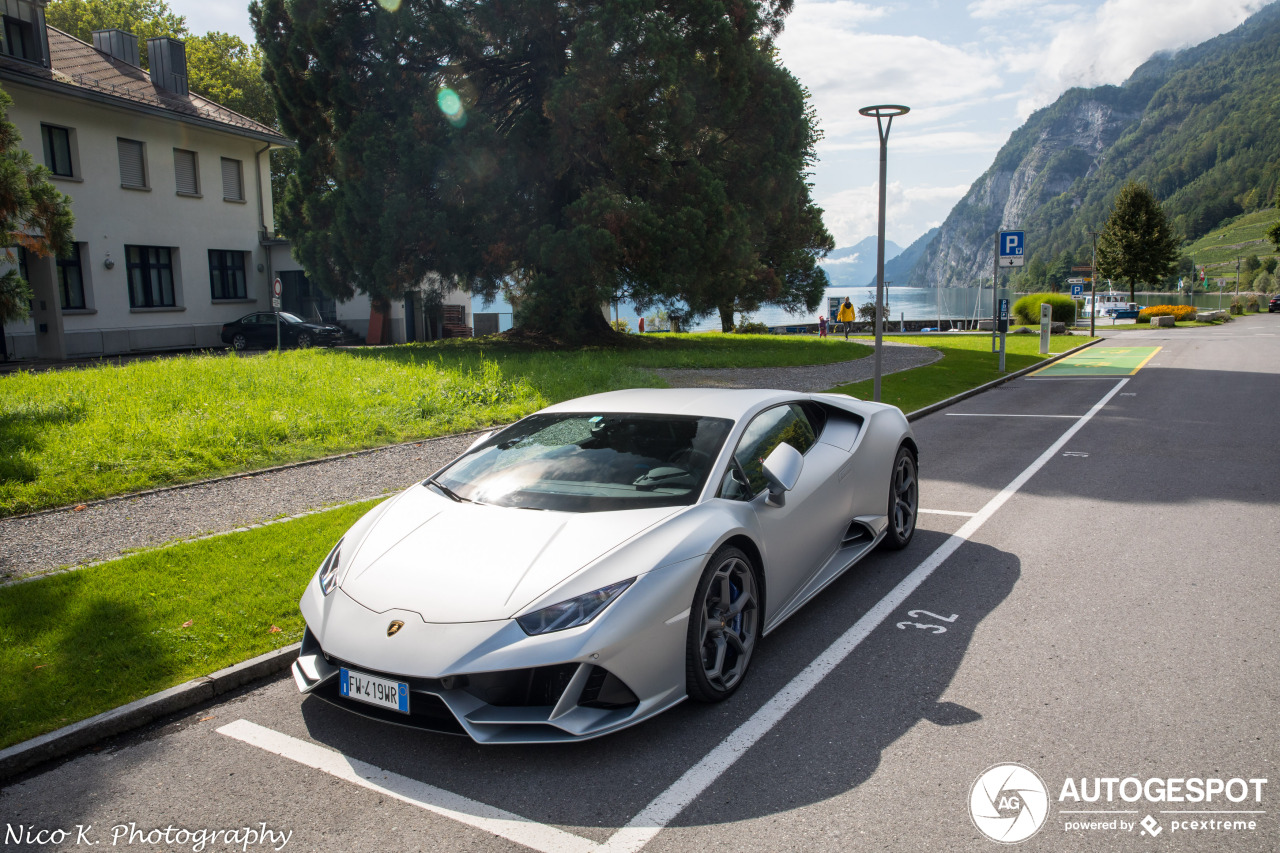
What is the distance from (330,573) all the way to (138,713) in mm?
999

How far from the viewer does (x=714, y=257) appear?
22859 millimetres

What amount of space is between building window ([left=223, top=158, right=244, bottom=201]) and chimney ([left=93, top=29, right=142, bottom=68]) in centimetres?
554

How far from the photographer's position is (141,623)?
464 centimetres

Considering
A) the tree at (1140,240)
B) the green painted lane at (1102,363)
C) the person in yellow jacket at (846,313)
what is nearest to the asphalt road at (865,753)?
the green painted lane at (1102,363)

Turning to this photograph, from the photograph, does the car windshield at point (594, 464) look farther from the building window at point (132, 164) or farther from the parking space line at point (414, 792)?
the building window at point (132, 164)

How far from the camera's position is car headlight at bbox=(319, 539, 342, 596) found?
3.76 metres

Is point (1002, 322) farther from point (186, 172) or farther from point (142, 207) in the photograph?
point (186, 172)

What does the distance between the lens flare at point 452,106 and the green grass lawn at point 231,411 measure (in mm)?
7697

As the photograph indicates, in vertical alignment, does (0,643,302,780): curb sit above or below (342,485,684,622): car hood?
below

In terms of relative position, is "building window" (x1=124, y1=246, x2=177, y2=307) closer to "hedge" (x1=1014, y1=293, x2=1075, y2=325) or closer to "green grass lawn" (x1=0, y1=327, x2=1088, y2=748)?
"green grass lawn" (x1=0, y1=327, x2=1088, y2=748)

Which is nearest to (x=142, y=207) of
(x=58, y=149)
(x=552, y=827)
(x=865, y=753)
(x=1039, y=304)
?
(x=58, y=149)

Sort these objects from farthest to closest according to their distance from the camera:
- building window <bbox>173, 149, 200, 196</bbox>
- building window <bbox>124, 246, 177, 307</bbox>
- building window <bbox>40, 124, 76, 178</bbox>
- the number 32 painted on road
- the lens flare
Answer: building window <bbox>173, 149, 200, 196</bbox> < building window <bbox>124, 246, 177, 307</bbox> < building window <bbox>40, 124, 76, 178</bbox> < the lens flare < the number 32 painted on road

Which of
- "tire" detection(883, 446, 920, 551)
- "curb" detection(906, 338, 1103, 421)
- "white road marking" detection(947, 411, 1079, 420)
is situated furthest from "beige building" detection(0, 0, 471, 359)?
"tire" detection(883, 446, 920, 551)

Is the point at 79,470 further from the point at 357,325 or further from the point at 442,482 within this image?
the point at 357,325
